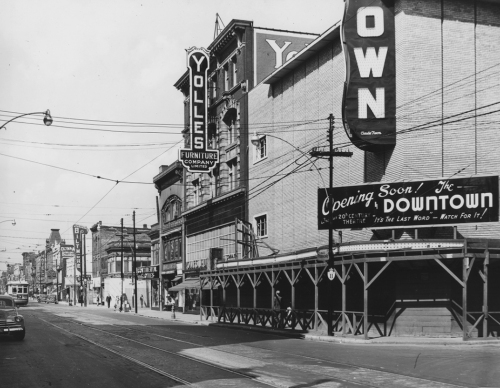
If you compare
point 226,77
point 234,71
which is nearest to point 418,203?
point 234,71

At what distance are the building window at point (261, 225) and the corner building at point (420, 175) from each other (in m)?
8.22

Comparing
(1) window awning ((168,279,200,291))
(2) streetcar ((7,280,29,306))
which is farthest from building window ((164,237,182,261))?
(2) streetcar ((7,280,29,306))

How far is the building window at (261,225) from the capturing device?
47469 mm

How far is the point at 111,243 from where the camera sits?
98.8 metres

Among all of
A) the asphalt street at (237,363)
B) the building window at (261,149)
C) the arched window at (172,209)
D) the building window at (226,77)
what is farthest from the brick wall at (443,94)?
the arched window at (172,209)

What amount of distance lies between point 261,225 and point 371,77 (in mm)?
18313

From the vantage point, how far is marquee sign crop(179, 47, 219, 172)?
52.8m

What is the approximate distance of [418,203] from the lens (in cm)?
2908

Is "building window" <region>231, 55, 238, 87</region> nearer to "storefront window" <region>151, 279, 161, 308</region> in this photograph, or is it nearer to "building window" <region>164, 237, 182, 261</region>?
"building window" <region>164, 237, 182, 261</region>

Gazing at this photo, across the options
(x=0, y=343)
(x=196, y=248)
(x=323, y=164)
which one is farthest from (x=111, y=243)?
(x=0, y=343)

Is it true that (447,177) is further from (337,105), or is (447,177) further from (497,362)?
(497,362)

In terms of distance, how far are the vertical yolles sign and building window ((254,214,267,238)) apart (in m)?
15.7

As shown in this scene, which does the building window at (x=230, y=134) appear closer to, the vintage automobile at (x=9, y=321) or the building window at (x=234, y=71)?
the building window at (x=234, y=71)

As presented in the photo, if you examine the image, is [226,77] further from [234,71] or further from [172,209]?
[172,209]
